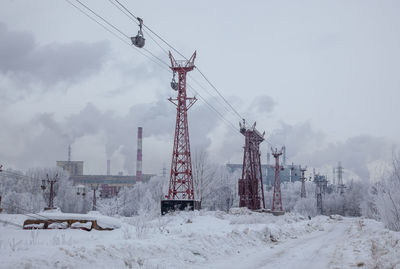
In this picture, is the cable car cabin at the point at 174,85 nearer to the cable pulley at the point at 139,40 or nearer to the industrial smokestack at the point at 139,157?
the cable pulley at the point at 139,40

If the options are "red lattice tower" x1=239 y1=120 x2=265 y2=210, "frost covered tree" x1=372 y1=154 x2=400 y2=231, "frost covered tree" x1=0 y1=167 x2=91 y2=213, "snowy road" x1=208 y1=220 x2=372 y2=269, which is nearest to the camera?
"snowy road" x1=208 y1=220 x2=372 y2=269

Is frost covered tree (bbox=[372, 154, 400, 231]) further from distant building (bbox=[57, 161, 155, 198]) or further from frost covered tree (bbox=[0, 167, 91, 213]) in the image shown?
distant building (bbox=[57, 161, 155, 198])

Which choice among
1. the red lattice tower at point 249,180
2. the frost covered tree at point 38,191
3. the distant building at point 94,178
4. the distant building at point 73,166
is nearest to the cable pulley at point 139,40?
the red lattice tower at point 249,180

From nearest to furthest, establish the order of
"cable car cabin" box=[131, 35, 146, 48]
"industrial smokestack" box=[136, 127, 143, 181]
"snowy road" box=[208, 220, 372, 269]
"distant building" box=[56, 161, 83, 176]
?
"snowy road" box=[208, 220, 372, 269] < "cable car cabin" box=[131, 35, 146, 48] < "industrial smokestack" box=[136, 127, 143, 181] < "distant building" box=[56, 161, 83, 176]

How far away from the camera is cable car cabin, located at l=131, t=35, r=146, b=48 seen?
16.3 m

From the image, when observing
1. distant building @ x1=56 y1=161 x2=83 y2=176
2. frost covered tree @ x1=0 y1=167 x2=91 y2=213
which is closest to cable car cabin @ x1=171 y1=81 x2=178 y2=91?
frost covered tree @ x1=0 y1=167 x2=91 y2=213

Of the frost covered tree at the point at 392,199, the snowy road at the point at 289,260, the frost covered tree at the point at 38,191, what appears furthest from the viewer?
the frost covered tree at the point at 38,191

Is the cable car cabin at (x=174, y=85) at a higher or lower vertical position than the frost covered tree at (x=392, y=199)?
higher

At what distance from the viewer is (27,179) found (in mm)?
77188

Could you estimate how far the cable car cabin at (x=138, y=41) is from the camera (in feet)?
53.5

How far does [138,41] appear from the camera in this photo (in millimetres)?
16359

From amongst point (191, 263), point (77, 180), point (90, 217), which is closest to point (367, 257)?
point (191, 263)

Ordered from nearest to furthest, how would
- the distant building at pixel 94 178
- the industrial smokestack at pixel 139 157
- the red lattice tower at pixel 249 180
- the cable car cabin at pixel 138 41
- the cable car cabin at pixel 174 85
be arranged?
the cable car cabin at pixel 138 41
the cable car cabin at pixel 174 85
the red lattice tower at pixel 249 180
the industrial smokestack at pixel 139 157
the distant building at pixel 94 178

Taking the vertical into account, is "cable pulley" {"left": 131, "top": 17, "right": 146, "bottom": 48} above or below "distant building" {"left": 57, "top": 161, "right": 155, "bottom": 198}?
above
